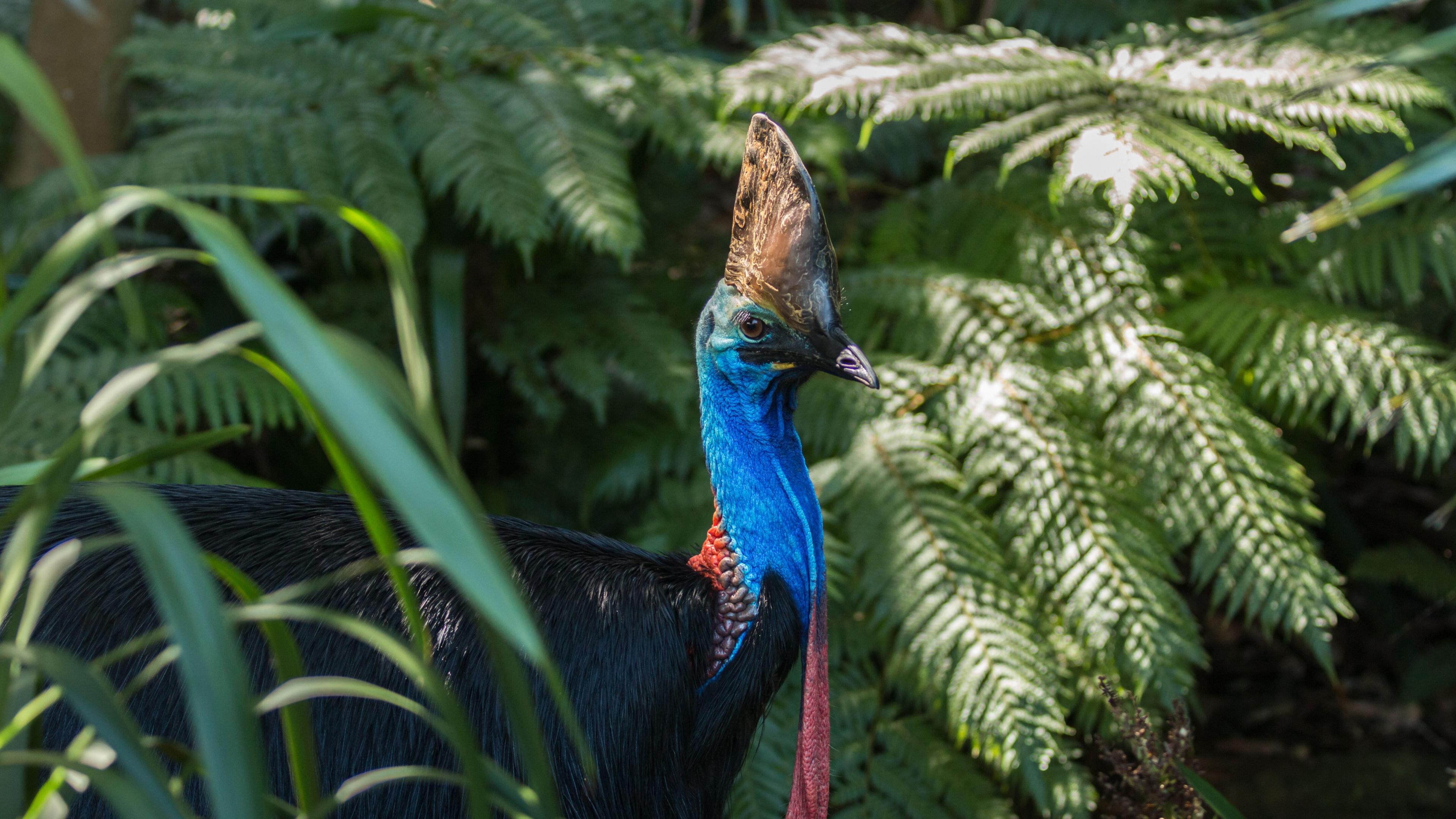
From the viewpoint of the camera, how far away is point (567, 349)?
2652 mm

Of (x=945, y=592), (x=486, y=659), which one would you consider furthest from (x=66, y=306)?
(x=945, y=592)

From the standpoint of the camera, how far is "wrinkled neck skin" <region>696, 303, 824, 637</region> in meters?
1.59

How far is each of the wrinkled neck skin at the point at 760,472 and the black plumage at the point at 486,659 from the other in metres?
→ 0.04

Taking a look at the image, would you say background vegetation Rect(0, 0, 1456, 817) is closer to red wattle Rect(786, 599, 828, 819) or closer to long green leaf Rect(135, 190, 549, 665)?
red wattle Rect(786, 599, 828, 819)

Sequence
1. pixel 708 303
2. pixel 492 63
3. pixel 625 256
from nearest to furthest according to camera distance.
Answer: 1. pixel 708 303
2. pixel 625 256
3. pixel 492 63

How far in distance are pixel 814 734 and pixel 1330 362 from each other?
1.37 metres

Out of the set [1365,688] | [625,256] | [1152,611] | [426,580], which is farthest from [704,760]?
[1365,688]

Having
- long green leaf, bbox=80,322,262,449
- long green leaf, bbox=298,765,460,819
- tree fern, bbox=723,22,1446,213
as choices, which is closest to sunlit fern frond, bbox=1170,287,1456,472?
tree fern, bbox=723,22,1446,213

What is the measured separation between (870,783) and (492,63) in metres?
1.82

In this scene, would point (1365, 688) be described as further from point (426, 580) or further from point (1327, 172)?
point (426, 580)

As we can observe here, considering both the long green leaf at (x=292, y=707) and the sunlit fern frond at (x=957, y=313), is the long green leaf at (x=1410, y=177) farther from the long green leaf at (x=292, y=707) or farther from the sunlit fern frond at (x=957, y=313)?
the sunlit fern frond at (x=957, y=313)

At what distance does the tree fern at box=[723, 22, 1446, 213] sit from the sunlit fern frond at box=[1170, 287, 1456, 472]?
295mm

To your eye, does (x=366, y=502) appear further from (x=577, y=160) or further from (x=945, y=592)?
(x=577, y=160)

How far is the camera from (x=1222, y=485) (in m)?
2.28
